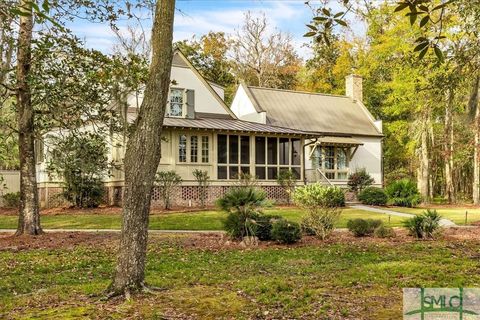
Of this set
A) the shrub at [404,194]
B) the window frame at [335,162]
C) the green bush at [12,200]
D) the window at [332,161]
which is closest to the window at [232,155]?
the window at [332,161]

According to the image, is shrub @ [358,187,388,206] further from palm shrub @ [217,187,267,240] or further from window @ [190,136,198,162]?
palm shrub @ [217,187,267,240]

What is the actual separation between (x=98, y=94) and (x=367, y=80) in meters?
29.4

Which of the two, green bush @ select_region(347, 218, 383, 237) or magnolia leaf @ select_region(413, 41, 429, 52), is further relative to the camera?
green bush @ select_region(347, 218, 383, 237)

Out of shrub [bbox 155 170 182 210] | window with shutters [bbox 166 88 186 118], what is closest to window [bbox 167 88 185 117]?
window with shutters [bbox 166 88 186 118]

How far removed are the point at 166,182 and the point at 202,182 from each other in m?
2.07

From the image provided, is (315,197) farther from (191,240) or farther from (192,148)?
(192,148)

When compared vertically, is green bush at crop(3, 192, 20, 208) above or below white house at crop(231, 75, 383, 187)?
below

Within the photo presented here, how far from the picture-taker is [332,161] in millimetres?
28781

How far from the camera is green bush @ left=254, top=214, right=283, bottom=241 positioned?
10.5 metres

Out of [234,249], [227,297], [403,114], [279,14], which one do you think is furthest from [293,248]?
[403,114]

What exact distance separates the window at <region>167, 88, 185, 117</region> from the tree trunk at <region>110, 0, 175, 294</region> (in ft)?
59.5

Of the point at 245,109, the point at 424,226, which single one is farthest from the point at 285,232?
the point at 245,109

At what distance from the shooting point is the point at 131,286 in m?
5.13

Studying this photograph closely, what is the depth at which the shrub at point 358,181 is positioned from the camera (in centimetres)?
2659
